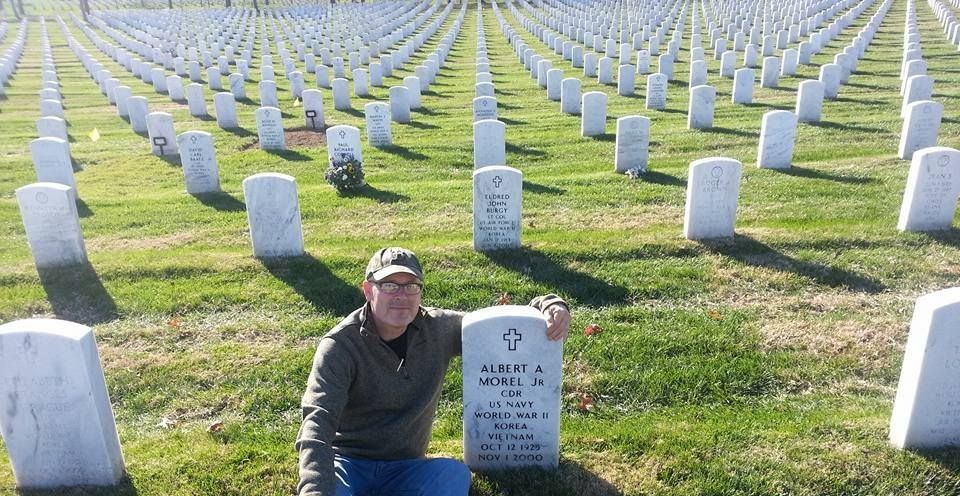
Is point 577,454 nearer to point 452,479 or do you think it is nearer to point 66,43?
point 452,479

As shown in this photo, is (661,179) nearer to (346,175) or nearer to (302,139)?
(346,175)

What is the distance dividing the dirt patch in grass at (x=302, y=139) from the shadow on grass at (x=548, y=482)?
11313mm

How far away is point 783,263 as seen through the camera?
300 inches

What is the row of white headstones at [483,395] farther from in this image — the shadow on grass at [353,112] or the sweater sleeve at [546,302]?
the shadow on grass at [353,112]

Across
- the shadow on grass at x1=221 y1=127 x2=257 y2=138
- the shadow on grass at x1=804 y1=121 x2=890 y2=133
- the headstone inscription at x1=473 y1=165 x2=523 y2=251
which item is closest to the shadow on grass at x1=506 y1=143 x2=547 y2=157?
the headstone inscription at x1=473 y1=165 x2=523 y2=251

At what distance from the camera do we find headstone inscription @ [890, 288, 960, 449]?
4.09m

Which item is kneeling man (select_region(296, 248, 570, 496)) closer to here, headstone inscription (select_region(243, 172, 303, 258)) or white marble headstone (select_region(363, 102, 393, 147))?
headstone inscription (select_region(243, 172, 303, 258))

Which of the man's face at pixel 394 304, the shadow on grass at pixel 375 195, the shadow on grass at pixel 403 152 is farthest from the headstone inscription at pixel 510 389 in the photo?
the shadow on grass at pixel 403 152

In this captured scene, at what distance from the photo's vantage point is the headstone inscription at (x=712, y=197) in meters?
8.04

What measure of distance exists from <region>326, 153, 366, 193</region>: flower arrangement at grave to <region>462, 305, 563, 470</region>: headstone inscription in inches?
275

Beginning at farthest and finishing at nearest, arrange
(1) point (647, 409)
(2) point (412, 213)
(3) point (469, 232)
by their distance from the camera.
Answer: (2) point (412, 213) → (3) point (469, 232) → (1) point (647, 409)

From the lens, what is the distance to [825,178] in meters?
10.6

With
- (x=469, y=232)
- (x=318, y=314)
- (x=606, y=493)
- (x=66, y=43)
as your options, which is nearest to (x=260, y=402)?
(x=318, y=314)

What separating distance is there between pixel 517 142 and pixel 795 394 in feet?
31.0
